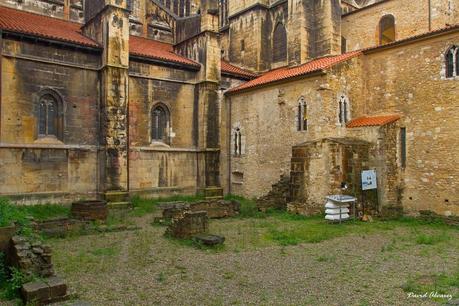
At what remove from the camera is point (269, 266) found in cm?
844

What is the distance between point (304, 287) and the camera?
23.0 ft

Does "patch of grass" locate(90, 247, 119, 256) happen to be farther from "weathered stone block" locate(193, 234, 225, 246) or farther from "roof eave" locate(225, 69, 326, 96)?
"roof eave" locate(225, 69, 326, 96)

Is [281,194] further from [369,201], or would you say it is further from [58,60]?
[58,60]

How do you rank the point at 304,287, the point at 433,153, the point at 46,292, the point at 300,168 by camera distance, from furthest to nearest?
the point at 300,168
the point at 433,153
the point at 304,287
the point at 46,292

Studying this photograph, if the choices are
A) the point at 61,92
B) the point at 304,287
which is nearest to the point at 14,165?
the point at 61,92

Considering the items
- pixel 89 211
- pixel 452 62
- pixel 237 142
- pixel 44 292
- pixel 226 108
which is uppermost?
pixel 452 62

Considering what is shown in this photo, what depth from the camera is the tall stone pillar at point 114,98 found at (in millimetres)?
16625

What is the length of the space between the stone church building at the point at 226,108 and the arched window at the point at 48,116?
0.04 metres

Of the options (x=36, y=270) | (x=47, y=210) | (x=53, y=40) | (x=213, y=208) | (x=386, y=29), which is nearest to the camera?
(x=36, y=270)

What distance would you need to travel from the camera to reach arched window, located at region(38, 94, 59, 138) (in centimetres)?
1587

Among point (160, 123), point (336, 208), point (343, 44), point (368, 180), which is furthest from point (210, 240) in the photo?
point (343, 44)

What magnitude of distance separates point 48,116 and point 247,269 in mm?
11909

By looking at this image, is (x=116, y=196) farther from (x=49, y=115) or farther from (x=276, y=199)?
(x=276, y=199)

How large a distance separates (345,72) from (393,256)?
9.68 metres
